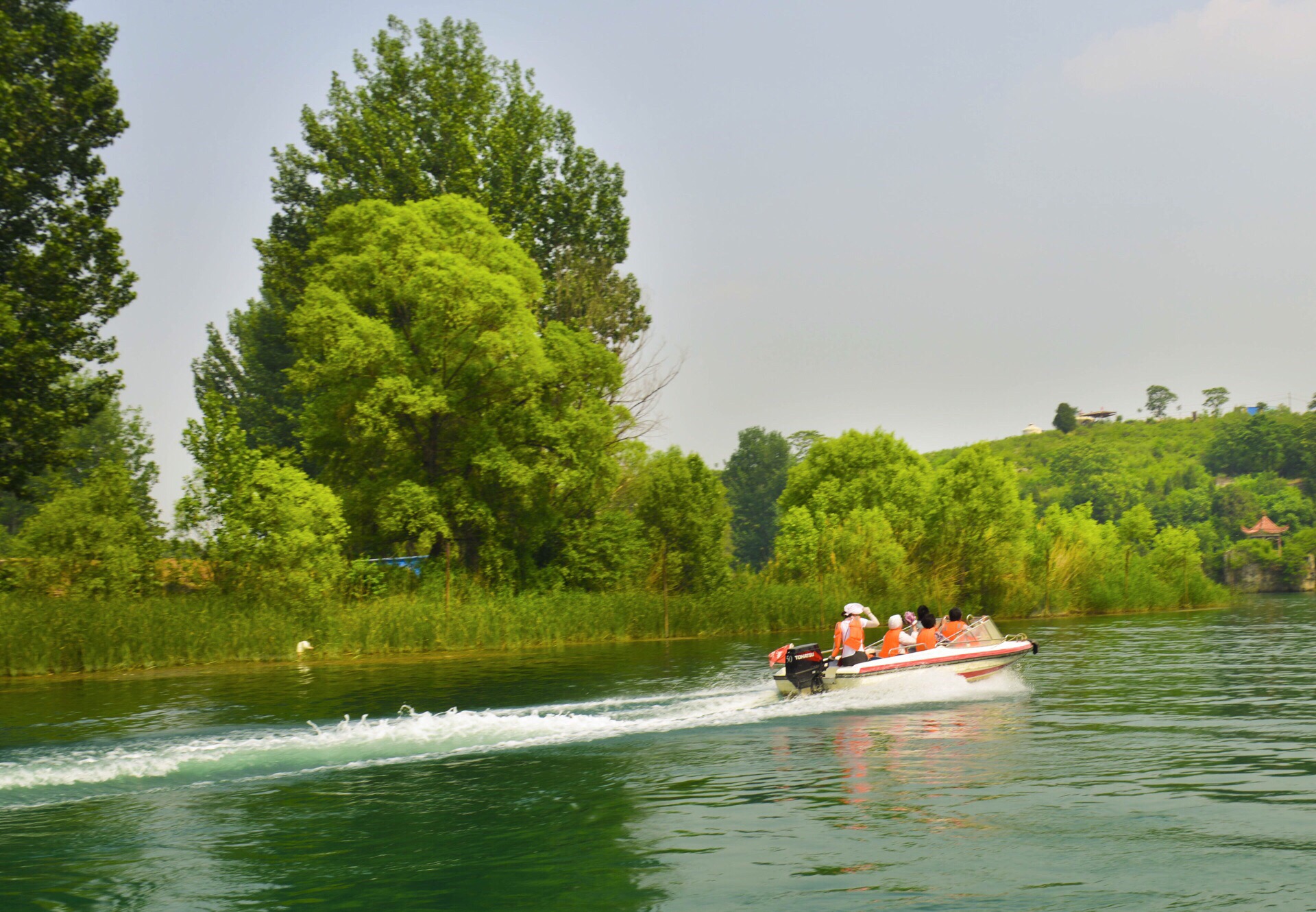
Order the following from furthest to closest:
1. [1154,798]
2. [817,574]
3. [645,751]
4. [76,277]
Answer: [817,574], [76,277], [645,751], [1154,798]

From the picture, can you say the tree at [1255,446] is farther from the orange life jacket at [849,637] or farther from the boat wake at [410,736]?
the orange life jacket at [849,637]

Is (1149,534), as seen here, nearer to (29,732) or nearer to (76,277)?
(76,277)

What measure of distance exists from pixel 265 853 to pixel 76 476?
69.4 m

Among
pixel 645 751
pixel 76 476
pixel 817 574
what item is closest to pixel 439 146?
pixel 817 574

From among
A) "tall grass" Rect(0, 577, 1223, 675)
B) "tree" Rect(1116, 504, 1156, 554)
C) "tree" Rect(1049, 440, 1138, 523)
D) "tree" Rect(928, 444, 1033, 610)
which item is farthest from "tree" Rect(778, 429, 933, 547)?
"tree" Rect(1049, 440, 1138, 523)

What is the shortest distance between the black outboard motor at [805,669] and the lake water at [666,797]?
408 millimetres

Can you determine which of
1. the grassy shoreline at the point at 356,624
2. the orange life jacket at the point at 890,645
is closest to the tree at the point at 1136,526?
→ the grassy shoreline at the point at 356,624

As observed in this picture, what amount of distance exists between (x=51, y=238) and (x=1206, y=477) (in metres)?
159

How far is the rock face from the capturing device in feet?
414

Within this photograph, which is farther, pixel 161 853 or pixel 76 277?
pixel 76 277

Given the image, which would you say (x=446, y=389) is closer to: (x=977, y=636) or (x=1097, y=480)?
(x=977, y=636)

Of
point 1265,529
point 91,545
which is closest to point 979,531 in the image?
point 91,545

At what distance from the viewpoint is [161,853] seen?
11.1 metres

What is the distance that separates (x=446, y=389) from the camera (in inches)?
1718
